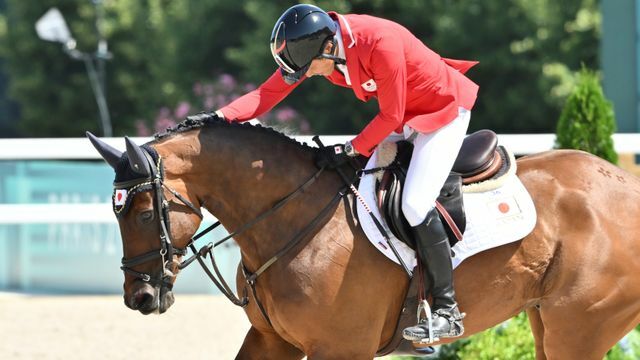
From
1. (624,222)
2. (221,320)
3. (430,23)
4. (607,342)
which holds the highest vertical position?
(624,222)

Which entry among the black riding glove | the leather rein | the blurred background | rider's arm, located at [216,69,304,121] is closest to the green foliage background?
the blurred background

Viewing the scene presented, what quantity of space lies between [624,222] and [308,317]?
1.63m

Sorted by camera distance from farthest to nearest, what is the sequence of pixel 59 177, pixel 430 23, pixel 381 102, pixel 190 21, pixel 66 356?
pixel 190 21 → pixel 430 23 → pixel 59 177 → pixel 66 356 → pixel 381 102

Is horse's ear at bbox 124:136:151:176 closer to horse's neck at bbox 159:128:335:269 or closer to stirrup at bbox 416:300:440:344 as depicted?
horse's neck at bbox 159:128:335:269

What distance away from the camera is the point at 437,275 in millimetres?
4398

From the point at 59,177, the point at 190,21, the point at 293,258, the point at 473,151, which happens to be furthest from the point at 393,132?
the point at 190,21

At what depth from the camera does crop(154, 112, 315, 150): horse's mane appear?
447 centimetres

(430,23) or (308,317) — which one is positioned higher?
(308,317)

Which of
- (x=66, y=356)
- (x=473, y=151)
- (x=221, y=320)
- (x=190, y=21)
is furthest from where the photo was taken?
(x=190, y=21)

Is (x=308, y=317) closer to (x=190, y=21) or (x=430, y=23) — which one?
(x=430, y=23)

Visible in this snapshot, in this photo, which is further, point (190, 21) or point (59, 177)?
point (190, 21)

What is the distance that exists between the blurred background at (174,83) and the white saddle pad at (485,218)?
2.14ft

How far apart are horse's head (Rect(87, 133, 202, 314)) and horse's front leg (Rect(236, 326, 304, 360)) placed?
1.72 feet

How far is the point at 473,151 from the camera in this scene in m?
4.69
